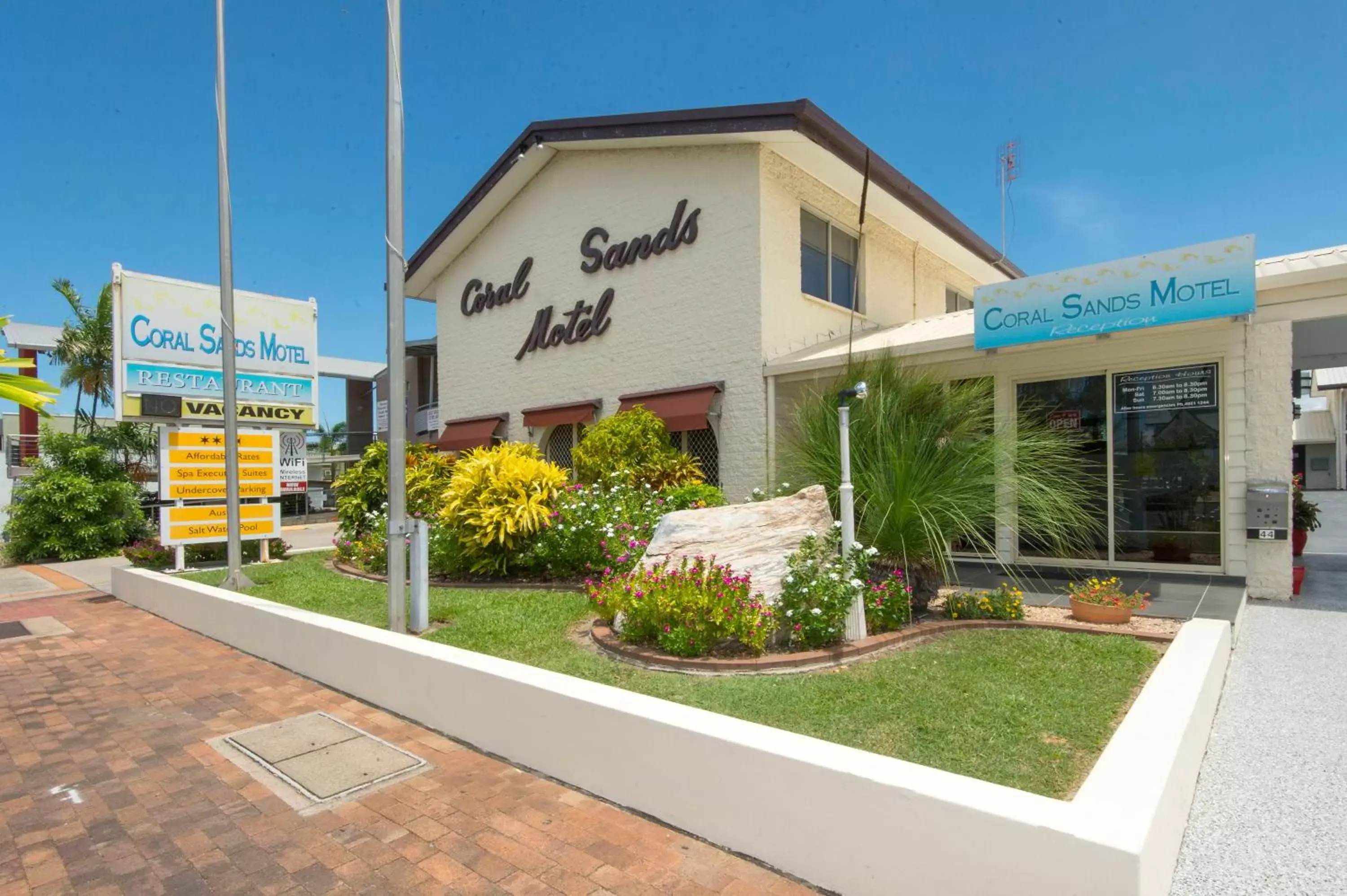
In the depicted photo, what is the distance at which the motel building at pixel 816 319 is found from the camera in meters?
6.95

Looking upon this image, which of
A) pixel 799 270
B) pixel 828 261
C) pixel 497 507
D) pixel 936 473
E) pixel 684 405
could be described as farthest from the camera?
pixel 828 261

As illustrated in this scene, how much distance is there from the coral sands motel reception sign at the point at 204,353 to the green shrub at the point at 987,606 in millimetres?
9572

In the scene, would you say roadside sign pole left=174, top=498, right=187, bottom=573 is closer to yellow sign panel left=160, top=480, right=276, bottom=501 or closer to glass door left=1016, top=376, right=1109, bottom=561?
yellow sign panel left=160, top=480, right=276, bottom=501

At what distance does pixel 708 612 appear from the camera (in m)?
5.04

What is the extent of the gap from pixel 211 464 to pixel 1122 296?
1248 cm

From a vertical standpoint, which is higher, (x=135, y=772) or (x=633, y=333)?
(x=633, y=333)

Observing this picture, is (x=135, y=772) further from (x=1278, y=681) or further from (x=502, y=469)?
(x=1278, y=681)

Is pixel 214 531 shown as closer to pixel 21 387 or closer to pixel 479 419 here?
pixel 479 419

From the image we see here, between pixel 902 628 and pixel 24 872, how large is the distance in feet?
17.1

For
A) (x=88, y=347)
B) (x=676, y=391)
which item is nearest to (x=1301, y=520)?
(x=676, y=391)

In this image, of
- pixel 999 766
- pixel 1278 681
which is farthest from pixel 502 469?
pixel 1278 681

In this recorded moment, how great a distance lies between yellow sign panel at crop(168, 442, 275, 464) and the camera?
11008 mm

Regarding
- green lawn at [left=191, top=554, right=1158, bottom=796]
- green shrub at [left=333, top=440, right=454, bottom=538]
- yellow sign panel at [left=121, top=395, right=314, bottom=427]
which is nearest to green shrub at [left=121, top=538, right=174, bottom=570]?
yellow sign panel at [left=121, top=395, right=314, bottom=427]

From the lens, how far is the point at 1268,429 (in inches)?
272
